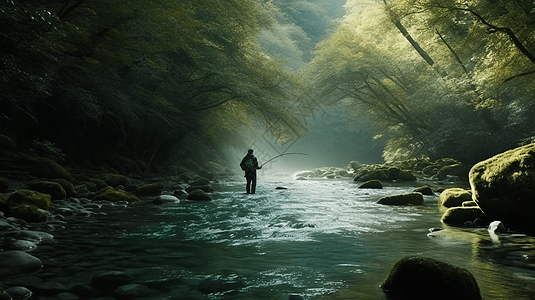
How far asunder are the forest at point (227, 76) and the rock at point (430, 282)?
5861 mm

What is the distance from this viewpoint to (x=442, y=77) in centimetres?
1819

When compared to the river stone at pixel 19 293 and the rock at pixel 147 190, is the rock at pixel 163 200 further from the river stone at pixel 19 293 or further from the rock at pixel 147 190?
the river stone at pixel 19 293

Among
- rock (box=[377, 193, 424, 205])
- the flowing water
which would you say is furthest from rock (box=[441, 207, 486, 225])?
rock (box=[377, 193, 424, 205])

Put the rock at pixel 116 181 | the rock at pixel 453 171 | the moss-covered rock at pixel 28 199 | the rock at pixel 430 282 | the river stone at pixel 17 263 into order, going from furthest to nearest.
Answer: the rock at pixel 453 171 < the rock at pixel 116 181 < the moss-covered rock at pixel 28 199 < the river stone at pixel 17 263 < the rock at pixel 430 282

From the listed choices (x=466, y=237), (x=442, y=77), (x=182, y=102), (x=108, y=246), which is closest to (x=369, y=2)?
(x=442, y=77)

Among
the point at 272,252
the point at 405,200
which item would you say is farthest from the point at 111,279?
the point at 405,200

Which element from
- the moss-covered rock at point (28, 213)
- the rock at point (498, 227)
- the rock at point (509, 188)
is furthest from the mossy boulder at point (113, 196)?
the rock at point (498, 227)

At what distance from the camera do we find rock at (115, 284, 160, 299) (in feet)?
10.5

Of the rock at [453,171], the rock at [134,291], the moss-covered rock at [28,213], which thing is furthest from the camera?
the rock at [453,171]

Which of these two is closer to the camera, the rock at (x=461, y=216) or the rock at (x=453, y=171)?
the rock at (x=461, y=216)

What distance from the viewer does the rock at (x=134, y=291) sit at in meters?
3.21

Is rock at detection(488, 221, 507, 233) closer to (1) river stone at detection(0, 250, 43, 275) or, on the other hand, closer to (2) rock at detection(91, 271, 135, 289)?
(2) rock at detection(91, 271, 135, 289)

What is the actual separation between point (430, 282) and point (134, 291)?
219cm

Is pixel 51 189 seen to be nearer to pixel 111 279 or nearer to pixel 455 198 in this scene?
pixel 111 279
